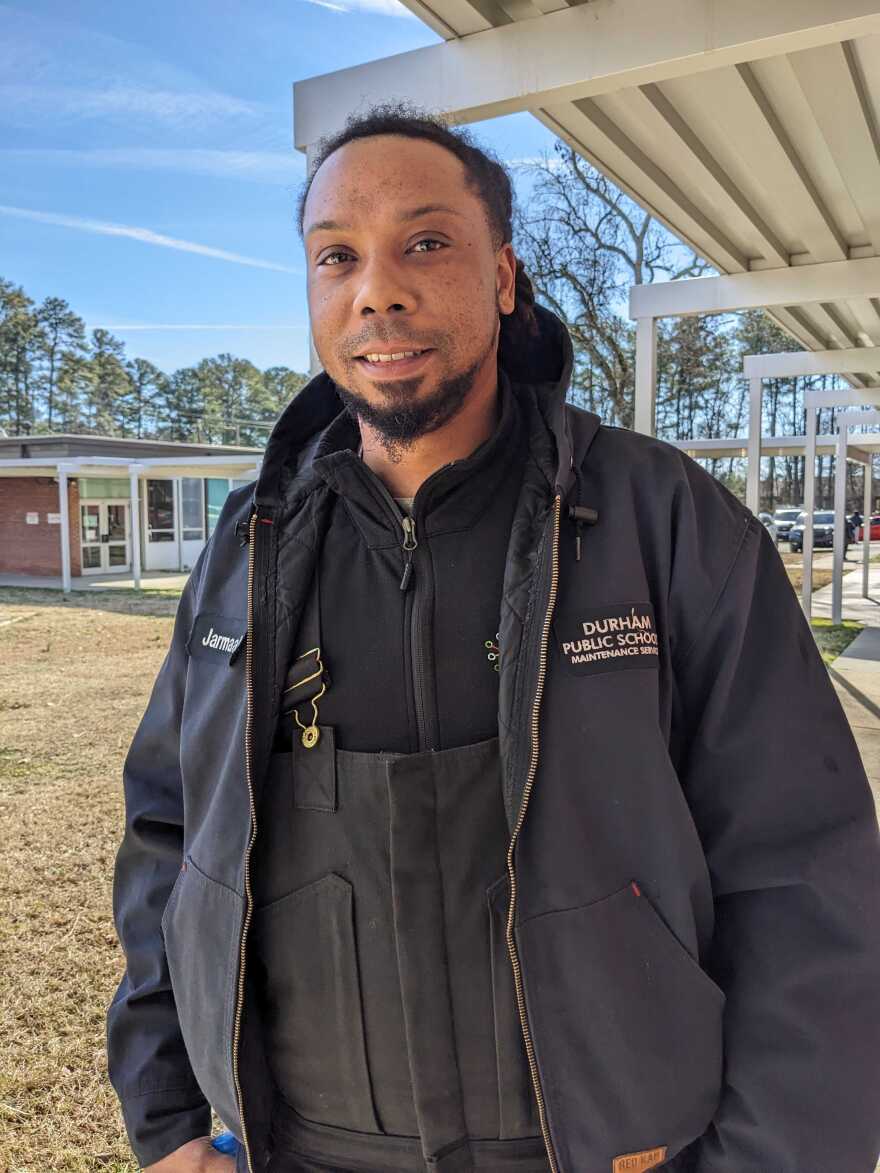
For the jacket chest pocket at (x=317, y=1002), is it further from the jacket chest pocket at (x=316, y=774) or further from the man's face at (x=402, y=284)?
the man's face at (x=402, y=284)

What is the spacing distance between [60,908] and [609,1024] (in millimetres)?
4250

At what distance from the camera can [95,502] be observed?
76.6 feet

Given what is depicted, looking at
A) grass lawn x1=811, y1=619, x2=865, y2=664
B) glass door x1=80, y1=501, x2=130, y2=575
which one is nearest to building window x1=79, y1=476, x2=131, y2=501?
glass door x1=80, y1=501, x2=130, y2=575

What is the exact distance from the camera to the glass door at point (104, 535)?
917 inches

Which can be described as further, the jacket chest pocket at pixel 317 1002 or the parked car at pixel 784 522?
the parked car at pixel 784 522

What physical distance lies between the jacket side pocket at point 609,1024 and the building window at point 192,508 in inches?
1016

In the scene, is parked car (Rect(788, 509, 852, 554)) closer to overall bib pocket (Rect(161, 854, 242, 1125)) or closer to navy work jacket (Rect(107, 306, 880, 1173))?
navy work jacket (Rect(107, 306, 880, 1173))

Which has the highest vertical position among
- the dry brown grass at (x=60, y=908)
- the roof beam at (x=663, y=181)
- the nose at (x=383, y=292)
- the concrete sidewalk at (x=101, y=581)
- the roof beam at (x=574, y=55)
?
the roof beam at (x=663, y=181)

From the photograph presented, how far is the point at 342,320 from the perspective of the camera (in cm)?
149

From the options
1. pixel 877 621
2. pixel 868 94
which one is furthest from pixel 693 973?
pixel 877 621

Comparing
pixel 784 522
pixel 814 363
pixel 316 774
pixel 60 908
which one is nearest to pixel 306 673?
pixel 316 774

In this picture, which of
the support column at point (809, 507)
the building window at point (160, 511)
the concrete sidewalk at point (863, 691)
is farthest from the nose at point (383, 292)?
the building window at point (160, 511)

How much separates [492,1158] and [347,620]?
2.56 ft

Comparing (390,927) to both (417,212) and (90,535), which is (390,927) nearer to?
(417,212)
